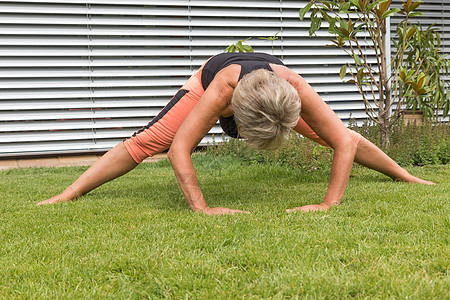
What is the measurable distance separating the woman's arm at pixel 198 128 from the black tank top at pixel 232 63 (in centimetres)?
11

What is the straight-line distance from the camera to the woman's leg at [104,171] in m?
3.58

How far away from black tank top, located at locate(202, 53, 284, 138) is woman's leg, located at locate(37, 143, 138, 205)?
2.75ft

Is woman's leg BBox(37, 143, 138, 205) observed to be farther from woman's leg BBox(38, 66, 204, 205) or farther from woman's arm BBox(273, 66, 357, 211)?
woman's arm BBox(273, 66, 357, 211)

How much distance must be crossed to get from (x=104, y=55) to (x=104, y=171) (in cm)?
346

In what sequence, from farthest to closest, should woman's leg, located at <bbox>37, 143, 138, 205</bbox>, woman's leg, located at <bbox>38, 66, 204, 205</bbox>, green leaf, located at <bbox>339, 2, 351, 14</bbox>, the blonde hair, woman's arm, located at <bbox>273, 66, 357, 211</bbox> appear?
green leaf, located at <bbox>339, 2, 351, 14</bbox>
woman's leg, located at <bbox>37, 143, 138, 205</bbox>
woman's leg, located at <bbox>38, 66, 204, 205</bbox>
woman's arm, located at <bbox>273, 66, 357, 211</bbox>
the blonde hair

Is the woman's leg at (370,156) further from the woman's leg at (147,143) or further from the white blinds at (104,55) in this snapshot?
the white blinds at (104,55)

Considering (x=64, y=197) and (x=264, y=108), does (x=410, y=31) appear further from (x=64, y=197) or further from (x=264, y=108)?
(x=64, y=197)

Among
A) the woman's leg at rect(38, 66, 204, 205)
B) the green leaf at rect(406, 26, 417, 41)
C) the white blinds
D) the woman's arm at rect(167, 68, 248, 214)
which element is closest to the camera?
the woman's arm at rect(167, 68, 248, 214)

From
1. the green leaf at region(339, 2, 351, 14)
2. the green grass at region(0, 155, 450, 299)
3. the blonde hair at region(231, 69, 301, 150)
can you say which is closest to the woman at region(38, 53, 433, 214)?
the blonde hair at region(231, 69, 301, 150)

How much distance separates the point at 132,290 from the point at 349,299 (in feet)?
2.72

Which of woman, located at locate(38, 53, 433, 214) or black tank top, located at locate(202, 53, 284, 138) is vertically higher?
black tank top, located at locate(202, 53, 284, 138)

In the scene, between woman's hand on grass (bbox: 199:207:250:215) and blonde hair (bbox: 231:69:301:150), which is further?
woman's hand on grass (bbox: 199:207:250:215)

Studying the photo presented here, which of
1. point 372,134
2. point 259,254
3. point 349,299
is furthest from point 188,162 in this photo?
point 372,134

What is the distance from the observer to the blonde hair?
257 centimetres
